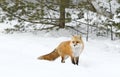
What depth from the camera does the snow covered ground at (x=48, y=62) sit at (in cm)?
609

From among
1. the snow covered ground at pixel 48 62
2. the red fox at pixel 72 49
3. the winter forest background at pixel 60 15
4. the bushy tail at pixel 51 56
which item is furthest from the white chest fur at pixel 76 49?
the winter forest background at pixel 60 15

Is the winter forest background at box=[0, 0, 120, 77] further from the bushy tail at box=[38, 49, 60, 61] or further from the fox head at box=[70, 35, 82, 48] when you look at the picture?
→ the fox head at box=[70, 35, 82, 48]

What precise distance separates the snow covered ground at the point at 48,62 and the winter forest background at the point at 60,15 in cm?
75

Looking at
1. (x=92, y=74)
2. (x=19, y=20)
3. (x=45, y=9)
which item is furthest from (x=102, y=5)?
(x=92, y=74)

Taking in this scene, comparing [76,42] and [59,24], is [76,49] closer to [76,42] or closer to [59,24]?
[76,42]

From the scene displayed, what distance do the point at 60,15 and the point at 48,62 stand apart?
5.21m

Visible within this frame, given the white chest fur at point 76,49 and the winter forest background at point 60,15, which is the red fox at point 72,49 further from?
the winter forest background at point 60,15

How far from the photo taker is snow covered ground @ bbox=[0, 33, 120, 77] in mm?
6086

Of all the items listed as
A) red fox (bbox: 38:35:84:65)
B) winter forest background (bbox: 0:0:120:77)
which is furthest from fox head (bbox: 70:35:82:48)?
winter forest background (bbox: 0:0:120:77)

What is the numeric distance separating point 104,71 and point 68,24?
21.8 feet

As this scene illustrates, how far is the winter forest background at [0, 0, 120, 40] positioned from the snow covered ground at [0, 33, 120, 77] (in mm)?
747

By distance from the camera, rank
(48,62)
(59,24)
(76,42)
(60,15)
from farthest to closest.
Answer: (59,24)
(60,15)
(48,62)
(76,42)

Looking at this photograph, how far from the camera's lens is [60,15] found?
12070mm

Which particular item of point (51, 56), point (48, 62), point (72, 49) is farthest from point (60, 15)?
point (72, 49)
